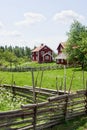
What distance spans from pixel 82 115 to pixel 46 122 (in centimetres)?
252

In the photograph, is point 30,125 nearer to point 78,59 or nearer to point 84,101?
point 84,101

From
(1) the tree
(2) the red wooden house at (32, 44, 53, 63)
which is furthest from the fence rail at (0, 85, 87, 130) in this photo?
(2) the red wooden house at (32, 44, 53, 63)

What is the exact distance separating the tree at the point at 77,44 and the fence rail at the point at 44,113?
110ft

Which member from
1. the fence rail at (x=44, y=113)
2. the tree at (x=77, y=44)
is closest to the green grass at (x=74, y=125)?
the fence rail at (x=44, y=113)

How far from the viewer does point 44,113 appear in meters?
10.6

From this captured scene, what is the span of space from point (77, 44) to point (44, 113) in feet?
130

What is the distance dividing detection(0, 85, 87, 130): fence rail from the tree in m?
33.4

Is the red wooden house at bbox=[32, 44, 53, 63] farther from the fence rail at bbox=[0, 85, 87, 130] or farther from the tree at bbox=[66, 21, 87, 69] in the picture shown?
the fence rail at bbox=[0, 85, 87, 130]

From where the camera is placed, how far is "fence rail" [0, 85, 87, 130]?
9469mm

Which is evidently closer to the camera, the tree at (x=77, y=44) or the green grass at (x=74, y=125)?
the green grass at (x=74, y=125)

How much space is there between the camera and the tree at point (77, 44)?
46.6 m

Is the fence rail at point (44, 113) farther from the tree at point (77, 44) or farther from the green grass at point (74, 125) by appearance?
the tree at point (77, 44)

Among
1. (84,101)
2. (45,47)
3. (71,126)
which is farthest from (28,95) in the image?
(45,47)

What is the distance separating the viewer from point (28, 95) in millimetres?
16156
